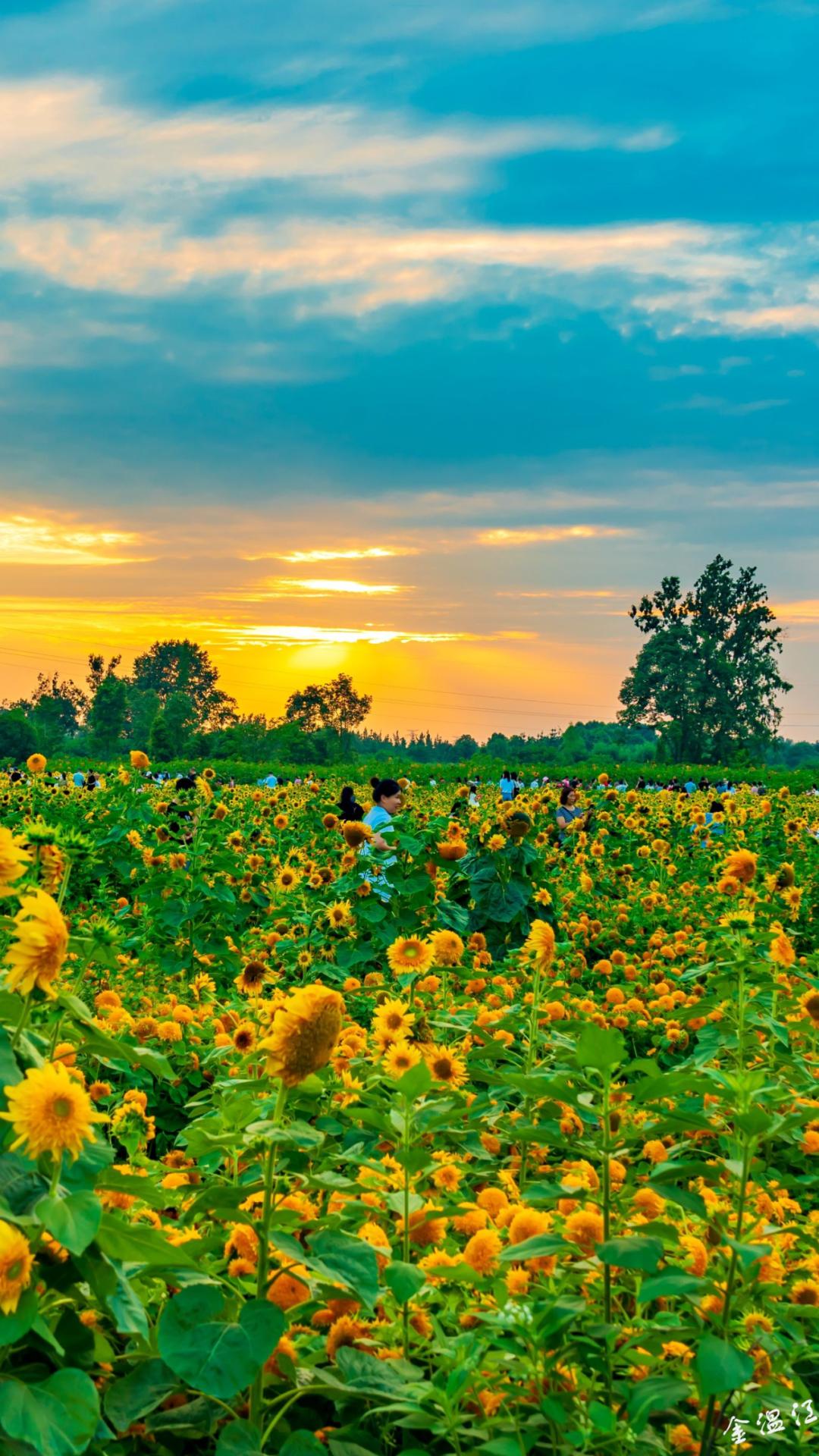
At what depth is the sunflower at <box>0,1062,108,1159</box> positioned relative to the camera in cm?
151

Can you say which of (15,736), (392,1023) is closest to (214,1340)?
(392,1023)

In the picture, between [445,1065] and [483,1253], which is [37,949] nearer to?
[483,1253]

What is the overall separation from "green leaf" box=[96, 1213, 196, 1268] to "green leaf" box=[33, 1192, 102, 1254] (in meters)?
0.17

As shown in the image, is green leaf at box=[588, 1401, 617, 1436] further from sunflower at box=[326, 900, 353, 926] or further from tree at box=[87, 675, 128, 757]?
tree at box=[87, 675, 128, 757]

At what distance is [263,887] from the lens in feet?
27.0

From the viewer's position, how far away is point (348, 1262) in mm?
1772

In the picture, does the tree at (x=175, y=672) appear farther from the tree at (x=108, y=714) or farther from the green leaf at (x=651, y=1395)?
the green leaf at (x=651, y=1395)

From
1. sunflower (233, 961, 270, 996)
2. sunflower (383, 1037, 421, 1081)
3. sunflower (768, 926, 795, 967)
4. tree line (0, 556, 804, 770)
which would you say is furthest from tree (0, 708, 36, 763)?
sunflower (383, 1037, 421, 1081)

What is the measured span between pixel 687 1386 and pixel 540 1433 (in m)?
0.25

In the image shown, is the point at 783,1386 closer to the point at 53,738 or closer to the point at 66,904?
the point at 66,904

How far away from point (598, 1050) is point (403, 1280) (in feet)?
1.64

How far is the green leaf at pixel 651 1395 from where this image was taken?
172 cm

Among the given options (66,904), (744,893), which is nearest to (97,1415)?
(744,893)

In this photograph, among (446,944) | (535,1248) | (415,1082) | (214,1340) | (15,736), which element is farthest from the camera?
(15,736)
